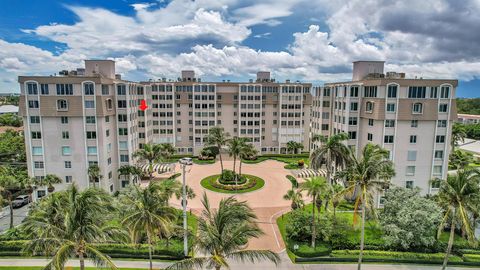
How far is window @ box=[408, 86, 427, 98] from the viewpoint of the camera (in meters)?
47.2

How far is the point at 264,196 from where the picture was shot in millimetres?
56062

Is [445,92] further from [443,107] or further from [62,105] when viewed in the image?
[62,105]

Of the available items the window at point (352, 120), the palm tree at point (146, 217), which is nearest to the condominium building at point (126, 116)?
the palm tree at point (146, 217)

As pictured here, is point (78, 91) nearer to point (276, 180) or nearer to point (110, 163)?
point (110, 163)

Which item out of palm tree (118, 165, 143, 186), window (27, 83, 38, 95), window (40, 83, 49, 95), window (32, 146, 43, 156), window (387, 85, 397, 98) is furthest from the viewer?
palm tree (118, 165, 143, 186)

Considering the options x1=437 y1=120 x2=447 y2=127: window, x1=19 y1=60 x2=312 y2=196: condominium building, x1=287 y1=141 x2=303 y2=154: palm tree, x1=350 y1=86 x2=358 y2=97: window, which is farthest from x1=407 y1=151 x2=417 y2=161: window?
x1=19 y1=60 x2=312 y2=196: condominium building

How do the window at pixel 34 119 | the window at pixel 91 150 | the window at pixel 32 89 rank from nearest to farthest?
the window at pixel 32 89, the window at pixel 34 119, the window at pixel 91 150

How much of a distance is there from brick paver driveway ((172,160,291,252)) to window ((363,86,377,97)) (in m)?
24.3

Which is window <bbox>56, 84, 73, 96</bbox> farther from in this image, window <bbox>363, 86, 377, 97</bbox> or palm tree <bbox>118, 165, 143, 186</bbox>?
window <bbox>363, 86, 377, 97</bbox>

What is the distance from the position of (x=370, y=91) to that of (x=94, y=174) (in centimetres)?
5025

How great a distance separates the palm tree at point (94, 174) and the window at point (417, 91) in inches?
2153

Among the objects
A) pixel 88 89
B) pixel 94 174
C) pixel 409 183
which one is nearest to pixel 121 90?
pixel 88 89

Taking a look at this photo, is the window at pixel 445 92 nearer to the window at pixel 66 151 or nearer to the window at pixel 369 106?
the window at pixel 369 106

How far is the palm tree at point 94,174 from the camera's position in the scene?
1916 inches
